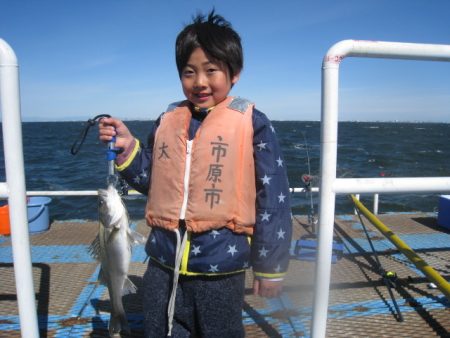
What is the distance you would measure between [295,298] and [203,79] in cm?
226

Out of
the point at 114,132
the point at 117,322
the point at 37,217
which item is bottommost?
the point at 37,217

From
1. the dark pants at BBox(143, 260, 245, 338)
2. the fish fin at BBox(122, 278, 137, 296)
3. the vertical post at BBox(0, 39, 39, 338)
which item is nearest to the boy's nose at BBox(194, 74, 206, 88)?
the vertical post at BBox(0, 39, 39, 338)

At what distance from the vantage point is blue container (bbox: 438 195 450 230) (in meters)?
5.13

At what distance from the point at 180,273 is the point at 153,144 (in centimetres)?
80

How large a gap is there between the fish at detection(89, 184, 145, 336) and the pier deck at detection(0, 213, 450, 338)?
0.83m

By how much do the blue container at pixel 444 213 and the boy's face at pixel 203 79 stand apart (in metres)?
4.58

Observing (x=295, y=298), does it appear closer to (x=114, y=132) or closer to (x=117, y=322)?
(x=117, y=322)

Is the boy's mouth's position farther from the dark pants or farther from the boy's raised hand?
the dark pants

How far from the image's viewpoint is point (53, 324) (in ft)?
9.17

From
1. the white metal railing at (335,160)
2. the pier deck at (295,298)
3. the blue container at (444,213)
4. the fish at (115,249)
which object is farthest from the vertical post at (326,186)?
the blue container at (444,213)

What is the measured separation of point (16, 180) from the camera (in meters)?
1.49

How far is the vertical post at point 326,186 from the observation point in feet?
4.91

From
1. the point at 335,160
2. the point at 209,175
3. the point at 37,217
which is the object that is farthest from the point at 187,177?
the point at 37,217

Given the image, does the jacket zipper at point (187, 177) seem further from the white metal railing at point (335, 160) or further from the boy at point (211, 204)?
the white metal railing at point (335, 160)
